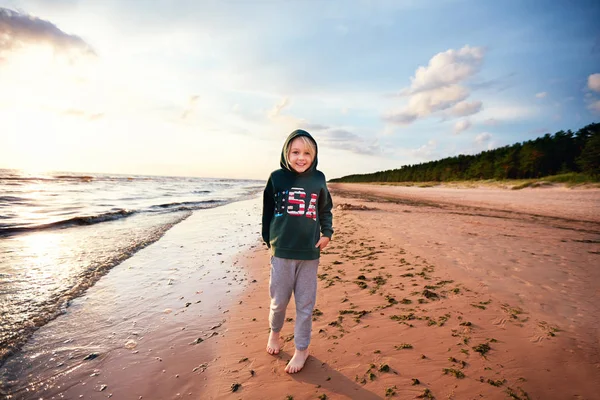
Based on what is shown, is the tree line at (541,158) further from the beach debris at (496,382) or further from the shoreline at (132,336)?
the shoreline at (132,336)

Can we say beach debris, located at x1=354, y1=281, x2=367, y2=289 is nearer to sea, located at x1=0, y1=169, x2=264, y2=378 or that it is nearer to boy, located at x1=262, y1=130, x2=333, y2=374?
boy, located at x1=262, y1=130, x2=333, y2=374

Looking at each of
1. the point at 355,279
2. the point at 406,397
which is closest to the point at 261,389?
the point at 406,397

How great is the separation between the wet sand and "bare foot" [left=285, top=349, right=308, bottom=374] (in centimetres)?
7

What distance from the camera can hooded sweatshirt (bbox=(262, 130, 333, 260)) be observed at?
2705mm

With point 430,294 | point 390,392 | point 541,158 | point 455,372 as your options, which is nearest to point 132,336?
point 390,392

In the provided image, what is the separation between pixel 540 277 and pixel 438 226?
5.60 m

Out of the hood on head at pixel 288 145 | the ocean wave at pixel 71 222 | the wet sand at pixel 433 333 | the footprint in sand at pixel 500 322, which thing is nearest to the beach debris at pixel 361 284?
the wet sand at pixel 433 333

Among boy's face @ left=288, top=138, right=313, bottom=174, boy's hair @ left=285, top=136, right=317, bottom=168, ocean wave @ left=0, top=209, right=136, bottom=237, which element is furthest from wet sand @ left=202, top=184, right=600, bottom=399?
ocean wave @ left=0, top=209, right=136, bottom=237

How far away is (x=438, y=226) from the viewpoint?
10.3 meters

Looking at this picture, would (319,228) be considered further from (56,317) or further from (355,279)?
(56,317)

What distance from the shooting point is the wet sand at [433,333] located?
2355mm

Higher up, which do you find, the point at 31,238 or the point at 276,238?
the point at 276,238

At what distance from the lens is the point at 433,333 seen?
10.1ft

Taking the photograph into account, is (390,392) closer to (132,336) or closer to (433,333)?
(433,333)
